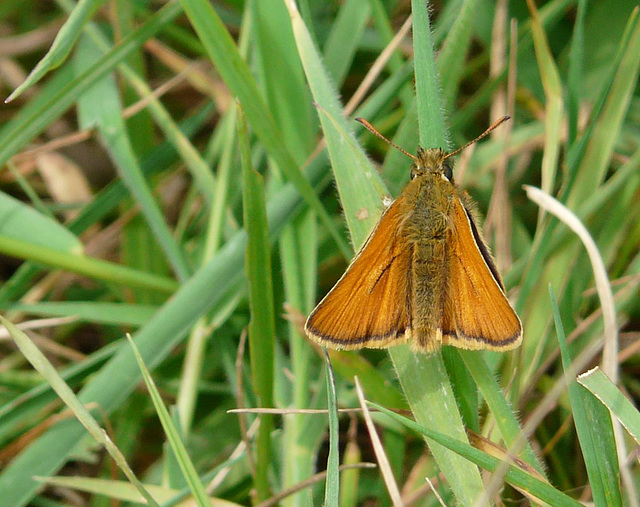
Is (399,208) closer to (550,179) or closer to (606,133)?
(550,179)

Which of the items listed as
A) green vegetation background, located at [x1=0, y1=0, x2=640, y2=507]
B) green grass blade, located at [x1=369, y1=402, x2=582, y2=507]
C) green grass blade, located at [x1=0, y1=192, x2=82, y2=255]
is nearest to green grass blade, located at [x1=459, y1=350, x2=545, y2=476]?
green vegetation background, located at [x1=0, y1=0, x2=640, y2=507]

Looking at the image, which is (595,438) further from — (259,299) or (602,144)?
(602,144)

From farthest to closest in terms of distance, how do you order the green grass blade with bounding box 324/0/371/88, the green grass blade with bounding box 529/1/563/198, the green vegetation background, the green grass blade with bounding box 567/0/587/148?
1. the green grass blade with bounding box 324/0/371/88
2. the green grass blade with bounding box 529/1/563/198
3. the green grass blade with bounding box 567/0/587/148
4. the green vegetation background

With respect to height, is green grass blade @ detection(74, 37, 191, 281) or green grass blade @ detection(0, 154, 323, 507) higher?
green grass blade @ detection(74, 37, 191, 281)

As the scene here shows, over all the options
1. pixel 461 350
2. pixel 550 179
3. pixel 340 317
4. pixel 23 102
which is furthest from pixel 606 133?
pixel 23 102

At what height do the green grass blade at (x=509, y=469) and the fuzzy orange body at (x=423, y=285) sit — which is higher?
the fuzzy orange body at (x=423, y=285)

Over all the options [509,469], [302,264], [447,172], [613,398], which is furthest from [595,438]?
[302,264]

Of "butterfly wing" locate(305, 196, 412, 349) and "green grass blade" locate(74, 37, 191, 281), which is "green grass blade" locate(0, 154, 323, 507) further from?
"butterfly wing" locate(305, 196, 412, 349)

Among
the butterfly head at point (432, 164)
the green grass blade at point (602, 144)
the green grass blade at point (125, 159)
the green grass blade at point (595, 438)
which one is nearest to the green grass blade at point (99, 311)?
the green grass blade at point (125, 159)

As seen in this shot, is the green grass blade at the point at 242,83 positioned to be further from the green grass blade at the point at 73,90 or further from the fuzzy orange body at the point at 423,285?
the green grass blade at the point at 73,90
